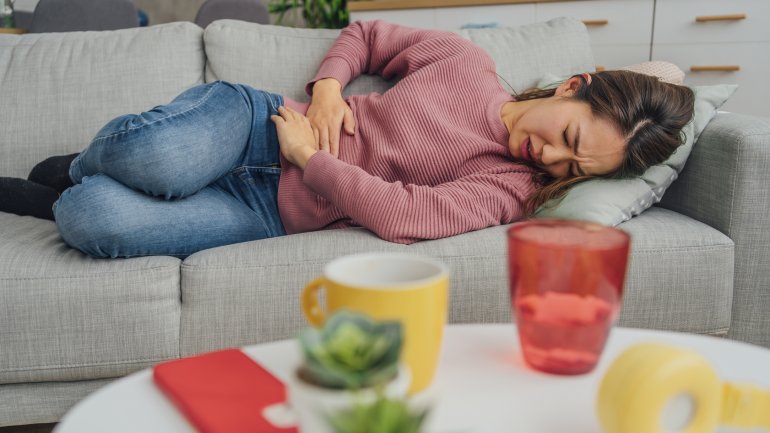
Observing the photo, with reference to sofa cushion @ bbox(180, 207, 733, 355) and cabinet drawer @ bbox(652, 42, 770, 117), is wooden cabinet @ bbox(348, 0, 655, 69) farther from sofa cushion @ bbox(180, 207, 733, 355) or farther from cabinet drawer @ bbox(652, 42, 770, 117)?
sofa cushion @ bbox(180, 207, 733, 355)

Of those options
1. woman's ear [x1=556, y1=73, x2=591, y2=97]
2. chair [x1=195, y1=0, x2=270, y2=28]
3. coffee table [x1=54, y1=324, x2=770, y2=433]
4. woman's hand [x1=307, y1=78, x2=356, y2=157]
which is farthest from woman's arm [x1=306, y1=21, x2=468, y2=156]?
chair [x1=195, y1=0, x2=270, y2=28]

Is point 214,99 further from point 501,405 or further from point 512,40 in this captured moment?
point 501,405

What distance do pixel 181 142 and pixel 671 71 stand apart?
4.14 ft

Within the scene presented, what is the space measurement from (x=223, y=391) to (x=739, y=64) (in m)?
2.95

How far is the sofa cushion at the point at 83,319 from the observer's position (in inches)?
43.3

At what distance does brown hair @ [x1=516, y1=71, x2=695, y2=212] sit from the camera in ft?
4.25

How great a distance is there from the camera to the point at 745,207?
1249mm

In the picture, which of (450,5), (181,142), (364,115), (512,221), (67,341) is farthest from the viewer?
(450,5)

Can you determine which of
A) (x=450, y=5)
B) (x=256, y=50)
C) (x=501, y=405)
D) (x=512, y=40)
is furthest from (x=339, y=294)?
(x=450, y=5)

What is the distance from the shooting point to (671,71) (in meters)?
1.71

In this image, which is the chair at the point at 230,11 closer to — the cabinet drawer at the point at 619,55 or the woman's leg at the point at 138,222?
the cabinet drawer at the point at 619,55

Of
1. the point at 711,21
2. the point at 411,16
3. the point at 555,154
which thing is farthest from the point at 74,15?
the point at 711,21

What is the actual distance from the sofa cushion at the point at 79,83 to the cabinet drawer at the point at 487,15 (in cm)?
164

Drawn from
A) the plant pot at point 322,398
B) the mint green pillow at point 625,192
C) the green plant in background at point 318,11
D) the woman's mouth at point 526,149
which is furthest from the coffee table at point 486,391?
the green plant in background at point 318,11
